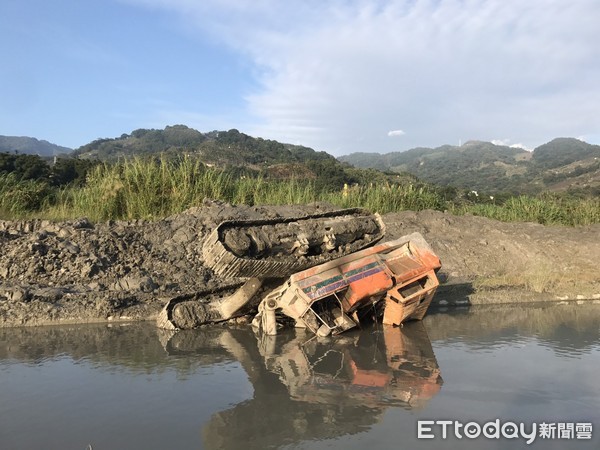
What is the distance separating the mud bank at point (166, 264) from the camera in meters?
6.14

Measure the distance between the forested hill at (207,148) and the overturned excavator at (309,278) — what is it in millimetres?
38802

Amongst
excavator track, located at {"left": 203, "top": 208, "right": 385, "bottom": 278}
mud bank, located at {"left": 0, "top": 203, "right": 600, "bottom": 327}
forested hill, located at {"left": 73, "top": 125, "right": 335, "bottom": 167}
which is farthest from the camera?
forested hill, located at {"left": 73, "top": 125, "right": 335, "bottom": 167}

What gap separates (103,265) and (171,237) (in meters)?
1.32

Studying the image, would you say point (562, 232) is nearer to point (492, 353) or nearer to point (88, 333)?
point (492, 353)

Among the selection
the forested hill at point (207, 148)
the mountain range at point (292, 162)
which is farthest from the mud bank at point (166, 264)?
the forested hill at point (207, 148)

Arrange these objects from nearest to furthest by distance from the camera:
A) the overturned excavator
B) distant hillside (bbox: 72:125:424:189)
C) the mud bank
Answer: the overturned excavator → the mud bank → distant hillside (bbox: 72:125:424:189)

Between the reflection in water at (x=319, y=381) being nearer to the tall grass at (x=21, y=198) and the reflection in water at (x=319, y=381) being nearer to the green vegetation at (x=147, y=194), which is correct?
the green vegetation at (x=147, y=194)

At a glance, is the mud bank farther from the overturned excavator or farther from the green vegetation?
the green vegetation

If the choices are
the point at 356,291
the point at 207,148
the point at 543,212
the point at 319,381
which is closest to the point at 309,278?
the point at 356,291

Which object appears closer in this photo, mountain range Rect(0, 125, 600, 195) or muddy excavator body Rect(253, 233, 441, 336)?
muddy excavator body Rect(253, 233, 441, 336)

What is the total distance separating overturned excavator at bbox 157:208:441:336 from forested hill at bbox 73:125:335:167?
38.8m

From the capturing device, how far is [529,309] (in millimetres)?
7102

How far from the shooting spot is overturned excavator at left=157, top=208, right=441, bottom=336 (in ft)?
16.8

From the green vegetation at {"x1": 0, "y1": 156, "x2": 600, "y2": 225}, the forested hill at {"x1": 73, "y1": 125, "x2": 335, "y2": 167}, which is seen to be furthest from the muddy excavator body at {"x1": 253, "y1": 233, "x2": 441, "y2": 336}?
the forested hill at {"x1": 73, "y1": 125, "x2": 335, "y2": 167}
